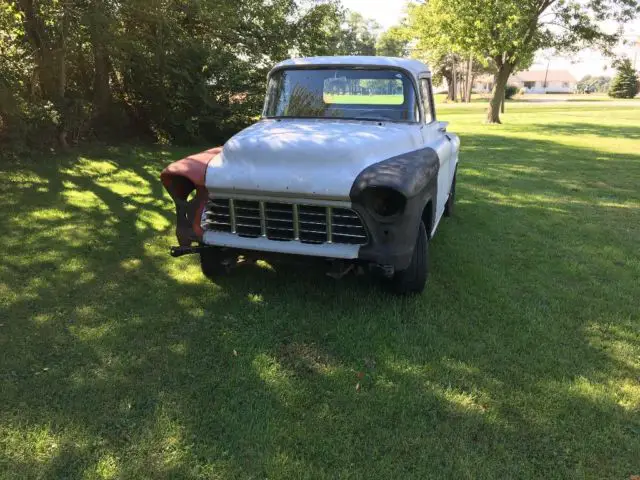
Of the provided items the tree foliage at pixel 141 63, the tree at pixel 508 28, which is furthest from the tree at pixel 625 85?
the tree foliage at pixel 141 63

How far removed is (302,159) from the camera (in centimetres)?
381

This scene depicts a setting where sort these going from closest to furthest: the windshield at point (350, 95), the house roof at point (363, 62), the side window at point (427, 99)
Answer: the windshield at point (350, 95) → the house roof at point (363, 62) → the side window at point (427, 99)

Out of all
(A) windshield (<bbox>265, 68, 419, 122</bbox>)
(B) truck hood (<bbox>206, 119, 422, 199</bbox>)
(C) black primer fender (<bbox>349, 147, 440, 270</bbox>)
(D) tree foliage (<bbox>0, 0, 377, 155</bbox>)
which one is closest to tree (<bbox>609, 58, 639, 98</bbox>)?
(D) tree foliage (<bbox>0, 0, 377, 155</bbox>)

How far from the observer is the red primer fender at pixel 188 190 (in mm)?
3975

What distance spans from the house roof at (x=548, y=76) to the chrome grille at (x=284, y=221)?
13877 cm

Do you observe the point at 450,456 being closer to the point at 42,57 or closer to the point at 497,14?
the point at 42,57

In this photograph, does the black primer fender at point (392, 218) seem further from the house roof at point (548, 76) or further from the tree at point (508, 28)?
the house roof at point (548, 76)

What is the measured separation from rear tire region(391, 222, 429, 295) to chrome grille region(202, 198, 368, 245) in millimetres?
625

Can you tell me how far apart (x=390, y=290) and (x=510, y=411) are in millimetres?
1546

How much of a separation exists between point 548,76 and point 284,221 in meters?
148

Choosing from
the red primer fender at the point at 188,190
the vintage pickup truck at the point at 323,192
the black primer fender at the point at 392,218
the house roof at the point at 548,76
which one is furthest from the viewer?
the house roof at the point at 548,76

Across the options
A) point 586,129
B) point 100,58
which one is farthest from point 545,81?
point 100,58

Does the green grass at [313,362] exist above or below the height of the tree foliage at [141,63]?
below

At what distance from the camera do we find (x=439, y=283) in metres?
4.68
